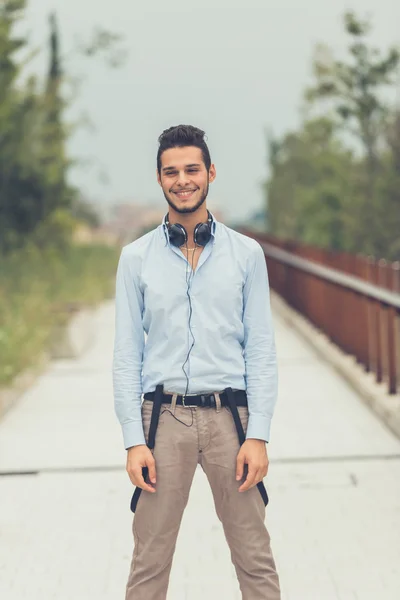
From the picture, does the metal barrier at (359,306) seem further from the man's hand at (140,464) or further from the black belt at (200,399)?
the man's hand at (140,464)

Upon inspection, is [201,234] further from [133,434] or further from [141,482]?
[141,482]

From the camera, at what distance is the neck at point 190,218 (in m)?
4.01

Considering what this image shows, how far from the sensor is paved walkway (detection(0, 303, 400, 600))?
5.64 m

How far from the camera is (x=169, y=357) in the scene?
396 cm

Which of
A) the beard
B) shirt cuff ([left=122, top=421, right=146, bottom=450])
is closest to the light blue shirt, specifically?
shirt cuff ([left=122, top=421, right=146, bottom=450])

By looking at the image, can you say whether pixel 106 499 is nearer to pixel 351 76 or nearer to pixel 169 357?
pixel 169 357

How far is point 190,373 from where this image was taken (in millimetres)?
3949

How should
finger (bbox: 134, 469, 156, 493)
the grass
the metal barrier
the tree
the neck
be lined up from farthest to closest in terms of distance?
the tree → the grass → the metal barrier → the neck → finger (bbox: 134, 469, 156, 493)

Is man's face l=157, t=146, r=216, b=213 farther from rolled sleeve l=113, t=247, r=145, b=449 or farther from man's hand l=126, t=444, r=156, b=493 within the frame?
man's hand l=126, t=444, r=156, b=493

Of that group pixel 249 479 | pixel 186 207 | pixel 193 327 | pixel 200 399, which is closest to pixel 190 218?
pixel 186 207

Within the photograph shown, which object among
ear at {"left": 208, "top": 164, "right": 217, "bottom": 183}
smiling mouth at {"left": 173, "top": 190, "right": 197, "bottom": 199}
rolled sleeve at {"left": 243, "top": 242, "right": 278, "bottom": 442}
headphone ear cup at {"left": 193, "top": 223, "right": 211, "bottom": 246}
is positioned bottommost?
rolled sleeve at {"left": 243, "top": 242, "right": 278, "bottom": 442}

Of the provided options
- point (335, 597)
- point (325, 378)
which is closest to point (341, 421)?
point (325, 378)

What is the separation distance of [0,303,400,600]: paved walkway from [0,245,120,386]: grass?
195 cm

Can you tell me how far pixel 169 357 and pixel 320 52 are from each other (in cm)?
4944
